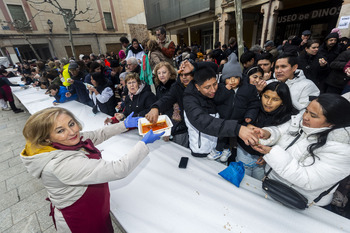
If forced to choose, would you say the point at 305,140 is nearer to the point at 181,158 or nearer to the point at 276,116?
the point at 276,116

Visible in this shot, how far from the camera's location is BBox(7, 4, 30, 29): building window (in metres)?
15.4

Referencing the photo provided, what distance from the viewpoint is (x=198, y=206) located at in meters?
1.29

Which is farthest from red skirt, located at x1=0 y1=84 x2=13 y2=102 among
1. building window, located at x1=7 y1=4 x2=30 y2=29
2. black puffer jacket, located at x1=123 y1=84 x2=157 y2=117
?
building window, located at x1=7 y1=4 x2=30 y2=29

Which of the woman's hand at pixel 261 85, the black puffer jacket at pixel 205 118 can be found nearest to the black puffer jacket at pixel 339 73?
the woman's hand at pixel 261 85

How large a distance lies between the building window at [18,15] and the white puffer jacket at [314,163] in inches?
917

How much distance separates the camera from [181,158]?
5.86 ft

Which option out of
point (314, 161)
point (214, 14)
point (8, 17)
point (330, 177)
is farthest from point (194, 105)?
point (8, 17)

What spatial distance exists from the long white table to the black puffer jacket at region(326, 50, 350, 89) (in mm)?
3475

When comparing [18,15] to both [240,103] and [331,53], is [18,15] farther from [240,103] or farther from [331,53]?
[331,53]

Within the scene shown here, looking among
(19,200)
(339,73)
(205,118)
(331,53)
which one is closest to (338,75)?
(339,73)

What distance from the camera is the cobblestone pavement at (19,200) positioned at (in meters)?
2.10

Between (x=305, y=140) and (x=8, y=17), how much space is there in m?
25.0

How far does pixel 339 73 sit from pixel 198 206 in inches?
169

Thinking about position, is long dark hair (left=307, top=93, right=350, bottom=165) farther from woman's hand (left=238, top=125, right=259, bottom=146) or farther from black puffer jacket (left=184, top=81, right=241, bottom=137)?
black puffer jacket (left=184, top=81, right=241, bottom=137)
